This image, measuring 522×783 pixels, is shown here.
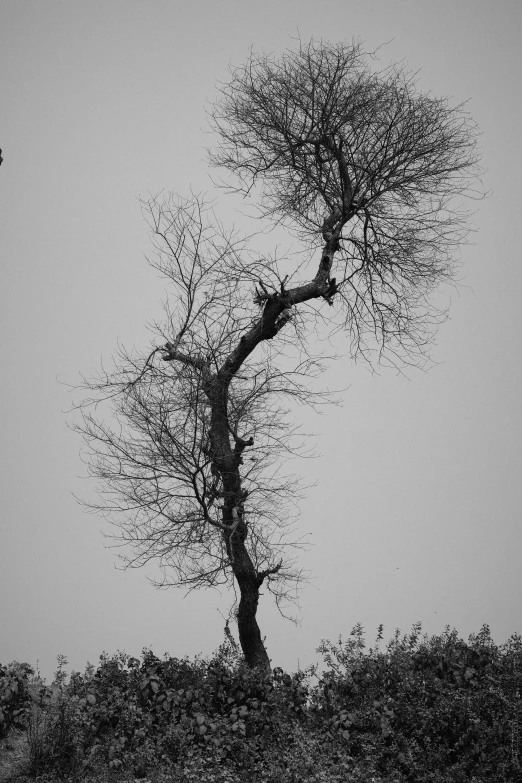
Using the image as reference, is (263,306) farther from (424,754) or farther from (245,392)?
(424,754)

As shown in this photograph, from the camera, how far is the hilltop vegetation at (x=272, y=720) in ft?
28.0

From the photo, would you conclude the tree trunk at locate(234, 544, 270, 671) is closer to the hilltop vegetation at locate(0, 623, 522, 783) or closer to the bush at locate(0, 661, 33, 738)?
the hilltop vegetation at locate(0, 623, 522, 783)

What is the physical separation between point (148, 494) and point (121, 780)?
3.53 m

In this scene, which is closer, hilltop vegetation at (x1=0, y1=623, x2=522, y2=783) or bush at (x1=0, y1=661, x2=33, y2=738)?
hilltop vegetation at (x1=0, y1=623, x2=522, y2=783)

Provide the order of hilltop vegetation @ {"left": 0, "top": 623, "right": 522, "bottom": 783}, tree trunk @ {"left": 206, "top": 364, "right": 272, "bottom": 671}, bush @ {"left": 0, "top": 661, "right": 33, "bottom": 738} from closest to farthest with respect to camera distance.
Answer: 1. hilltop vegetation @ {"left": 0, "top": 623, "right": 522, "bottom": 783}
2. bush @ {"left": 0, "top": 661, "right": 33, "bottom": 738}
3. tree trunk @ {"left": 206, "top": 364, "right": 272, "bottom": 671}

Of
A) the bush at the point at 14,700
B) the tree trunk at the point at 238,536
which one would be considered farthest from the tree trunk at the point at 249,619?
the bush at the point at 14,700

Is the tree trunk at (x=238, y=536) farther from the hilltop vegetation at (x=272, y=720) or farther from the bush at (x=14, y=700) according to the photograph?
the bush at (x=14, y=700)

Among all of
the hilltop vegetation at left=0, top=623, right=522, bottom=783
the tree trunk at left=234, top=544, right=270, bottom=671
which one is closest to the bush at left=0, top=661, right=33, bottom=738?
the hilltop vegetation at left=0, top=623, right=522, bottom=783

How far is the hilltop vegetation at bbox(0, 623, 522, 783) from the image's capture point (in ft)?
28.0

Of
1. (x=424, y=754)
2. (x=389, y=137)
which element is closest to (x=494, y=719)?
(x=424, y=754)

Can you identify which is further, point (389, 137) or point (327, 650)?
point (389, 137)

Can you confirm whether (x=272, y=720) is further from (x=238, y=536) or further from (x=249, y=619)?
(x=238, y=536)

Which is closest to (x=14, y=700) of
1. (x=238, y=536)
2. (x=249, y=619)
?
(x=249, y=619)

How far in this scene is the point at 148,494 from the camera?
10414mm
